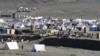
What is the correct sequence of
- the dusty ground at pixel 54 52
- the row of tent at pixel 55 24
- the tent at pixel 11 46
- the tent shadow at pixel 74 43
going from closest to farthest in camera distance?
the dusty ground at pixel 54 52
the tent at pixel 11 46
the tent shadow at pixel 74 43
the row of tent at pixel 55 24

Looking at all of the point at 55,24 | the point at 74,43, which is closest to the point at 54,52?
the point at 74,43

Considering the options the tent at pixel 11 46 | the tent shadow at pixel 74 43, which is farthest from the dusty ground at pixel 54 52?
the tent shadow at pixel 74 43

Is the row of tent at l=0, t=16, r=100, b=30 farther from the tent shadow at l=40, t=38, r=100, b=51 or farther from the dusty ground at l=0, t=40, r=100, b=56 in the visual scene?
the dusty ground at l=0, t=40, r=100, b=56

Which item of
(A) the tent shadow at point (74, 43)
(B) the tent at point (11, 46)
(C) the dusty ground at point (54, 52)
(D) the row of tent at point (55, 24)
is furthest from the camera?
(D) the row of tent at point (55, 24)

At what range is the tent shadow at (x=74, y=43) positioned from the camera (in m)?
44.0

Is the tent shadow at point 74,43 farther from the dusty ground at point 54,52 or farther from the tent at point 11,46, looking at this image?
the tent at point 11,46

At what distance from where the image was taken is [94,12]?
100188 millimetres

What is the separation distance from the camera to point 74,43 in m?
45.6

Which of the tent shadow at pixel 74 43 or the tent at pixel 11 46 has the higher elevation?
the tent at pixel 11 46

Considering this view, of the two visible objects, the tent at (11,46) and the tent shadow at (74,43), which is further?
the tent shadow at (74,43)

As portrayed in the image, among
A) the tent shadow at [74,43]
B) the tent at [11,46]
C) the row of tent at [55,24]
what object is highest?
the tent at [11,46]

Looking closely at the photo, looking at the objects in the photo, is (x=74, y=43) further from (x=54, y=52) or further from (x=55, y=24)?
(x=55, y=24)

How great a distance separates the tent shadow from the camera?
44.0m

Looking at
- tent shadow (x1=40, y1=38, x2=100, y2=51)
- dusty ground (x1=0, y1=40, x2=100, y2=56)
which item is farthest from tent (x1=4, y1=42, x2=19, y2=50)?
tent shadow (x1=40, y1=38, x2=100, y2=51)
